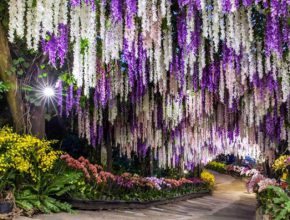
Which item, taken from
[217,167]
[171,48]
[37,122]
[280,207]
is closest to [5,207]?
[37,122]

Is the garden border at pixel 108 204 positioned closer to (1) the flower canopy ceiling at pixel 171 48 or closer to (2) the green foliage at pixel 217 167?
(1) the flower canopy ceiling at pixel 171 48

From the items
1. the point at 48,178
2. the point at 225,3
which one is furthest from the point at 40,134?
the point at 225,3

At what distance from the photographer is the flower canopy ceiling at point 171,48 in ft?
18.7

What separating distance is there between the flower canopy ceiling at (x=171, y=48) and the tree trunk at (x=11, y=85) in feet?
1.07

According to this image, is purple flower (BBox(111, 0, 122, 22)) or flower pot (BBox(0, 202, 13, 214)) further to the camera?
flower pot (BBox(0, 202, 13, 214))

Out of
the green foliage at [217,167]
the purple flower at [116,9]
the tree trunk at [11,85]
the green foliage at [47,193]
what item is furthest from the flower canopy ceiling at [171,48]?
the green foliage at [217,167]

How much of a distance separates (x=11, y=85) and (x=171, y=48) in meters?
3.87

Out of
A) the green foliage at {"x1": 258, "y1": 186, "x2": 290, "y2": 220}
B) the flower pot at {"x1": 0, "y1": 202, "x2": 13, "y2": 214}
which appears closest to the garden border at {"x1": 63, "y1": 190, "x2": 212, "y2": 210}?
the flower pot at {"x1": 0, "y1": 202, "x2": 13, "y2": 214}

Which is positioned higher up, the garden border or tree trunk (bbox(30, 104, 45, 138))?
tree trunk (bbox(30, 104, 45, 138))

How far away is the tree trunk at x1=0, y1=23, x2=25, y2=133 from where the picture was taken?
799cm

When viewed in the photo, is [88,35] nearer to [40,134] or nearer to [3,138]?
[3,138]

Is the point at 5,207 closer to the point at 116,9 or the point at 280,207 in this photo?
the point at 116,9

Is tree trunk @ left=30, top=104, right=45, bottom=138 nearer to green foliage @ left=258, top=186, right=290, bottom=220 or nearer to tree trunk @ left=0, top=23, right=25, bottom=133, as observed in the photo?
tree trunk @ left=0, top=23, right=25, bottom=133

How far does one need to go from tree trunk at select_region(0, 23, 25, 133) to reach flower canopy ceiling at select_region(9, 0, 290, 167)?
0.33 meters
